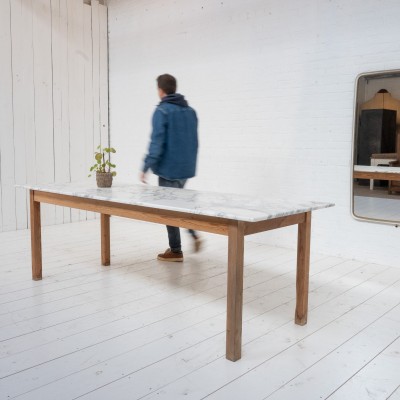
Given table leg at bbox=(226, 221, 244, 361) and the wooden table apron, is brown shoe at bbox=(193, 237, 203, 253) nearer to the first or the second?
the wooden table apron

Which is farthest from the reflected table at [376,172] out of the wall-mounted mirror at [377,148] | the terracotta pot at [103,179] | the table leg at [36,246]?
the table leg at [36,246]

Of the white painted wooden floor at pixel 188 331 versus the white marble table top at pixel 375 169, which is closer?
the white painted wooden floor at pixel 188 331

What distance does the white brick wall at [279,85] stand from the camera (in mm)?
3947

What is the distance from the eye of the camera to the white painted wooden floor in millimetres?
1991

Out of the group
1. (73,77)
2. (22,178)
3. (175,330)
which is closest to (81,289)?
(175,330)

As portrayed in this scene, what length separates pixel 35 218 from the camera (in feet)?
11.1

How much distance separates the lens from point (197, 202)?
8.09ft

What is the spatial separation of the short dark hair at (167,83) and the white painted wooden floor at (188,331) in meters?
1.43

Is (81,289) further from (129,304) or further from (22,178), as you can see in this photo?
(22,178)

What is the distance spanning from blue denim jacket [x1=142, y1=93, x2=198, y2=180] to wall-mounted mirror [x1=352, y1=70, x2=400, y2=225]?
1424 mm

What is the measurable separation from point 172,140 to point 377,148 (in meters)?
1.70

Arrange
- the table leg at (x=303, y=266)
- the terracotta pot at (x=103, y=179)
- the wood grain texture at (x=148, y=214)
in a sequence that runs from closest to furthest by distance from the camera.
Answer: the wood grain texture at (x=148, y=214) < the table leg at (x=303, y=266) < the terracotta pot at (x=103, y=179)

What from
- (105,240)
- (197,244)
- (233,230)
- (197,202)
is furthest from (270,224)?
(105,240)

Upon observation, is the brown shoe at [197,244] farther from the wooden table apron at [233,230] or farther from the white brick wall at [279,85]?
the wooden table apron at [233,230]
